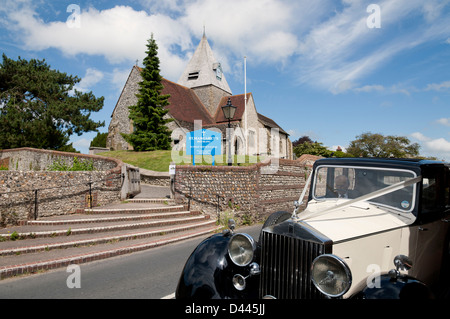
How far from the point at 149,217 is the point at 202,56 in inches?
1384

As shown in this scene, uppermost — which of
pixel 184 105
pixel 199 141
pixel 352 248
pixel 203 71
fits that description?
pixel 203 71

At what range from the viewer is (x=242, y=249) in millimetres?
3291

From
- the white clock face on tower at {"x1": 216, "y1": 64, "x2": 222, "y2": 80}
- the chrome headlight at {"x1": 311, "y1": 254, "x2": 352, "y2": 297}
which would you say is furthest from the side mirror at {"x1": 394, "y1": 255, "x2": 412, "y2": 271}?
the white clock face on tower at {"x1": 216, "y1": 64, "x2": 222, "y2": 80}

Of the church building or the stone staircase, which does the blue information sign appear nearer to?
the stone staircase

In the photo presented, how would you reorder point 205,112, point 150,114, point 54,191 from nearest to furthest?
point 54,191 < point 150,114 < point 205,112

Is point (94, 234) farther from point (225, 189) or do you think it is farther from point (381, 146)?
point (381, 146)

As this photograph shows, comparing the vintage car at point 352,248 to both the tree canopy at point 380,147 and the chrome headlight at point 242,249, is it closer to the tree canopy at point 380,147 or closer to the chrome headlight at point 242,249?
the chrome headlight at point 242,249

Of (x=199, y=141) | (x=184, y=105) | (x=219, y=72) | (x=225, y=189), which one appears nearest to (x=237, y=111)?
(x=184, y=105)

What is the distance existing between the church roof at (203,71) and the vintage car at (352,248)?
120 feet

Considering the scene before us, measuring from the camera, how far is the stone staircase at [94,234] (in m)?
6.59

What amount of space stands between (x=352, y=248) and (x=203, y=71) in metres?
39.5

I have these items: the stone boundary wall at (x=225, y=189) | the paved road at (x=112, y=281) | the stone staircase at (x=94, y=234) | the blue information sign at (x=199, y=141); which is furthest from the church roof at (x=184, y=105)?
the paved road at (x=112, y=281)

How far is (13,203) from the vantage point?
28.9ft

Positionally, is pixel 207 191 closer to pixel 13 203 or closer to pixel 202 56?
pixel 13 203
